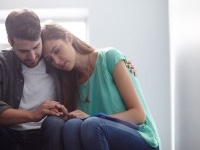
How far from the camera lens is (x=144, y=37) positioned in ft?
7.66

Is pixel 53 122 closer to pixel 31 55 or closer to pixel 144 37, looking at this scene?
pixel 31 55

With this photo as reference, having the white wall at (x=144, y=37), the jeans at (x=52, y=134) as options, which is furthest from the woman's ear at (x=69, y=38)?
the white wall at (x=144, y=37)

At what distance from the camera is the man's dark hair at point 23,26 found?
3.97 feet

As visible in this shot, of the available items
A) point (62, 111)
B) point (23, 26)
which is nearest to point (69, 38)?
point (23, 26)

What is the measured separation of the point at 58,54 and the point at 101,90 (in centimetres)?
22

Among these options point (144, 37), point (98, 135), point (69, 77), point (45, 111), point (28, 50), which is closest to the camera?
point (98, 135)

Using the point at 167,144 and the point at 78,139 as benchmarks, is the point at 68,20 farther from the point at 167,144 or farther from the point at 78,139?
the point at 78,139

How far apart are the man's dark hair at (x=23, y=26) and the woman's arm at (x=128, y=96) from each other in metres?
0.33

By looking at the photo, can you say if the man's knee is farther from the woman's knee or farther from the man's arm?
the man's arm

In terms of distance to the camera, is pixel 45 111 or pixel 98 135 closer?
pixel 98 135

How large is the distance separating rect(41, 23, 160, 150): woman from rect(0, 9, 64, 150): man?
0.05 m

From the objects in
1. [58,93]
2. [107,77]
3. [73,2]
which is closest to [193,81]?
[107,77]

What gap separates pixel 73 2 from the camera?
93.7 inches

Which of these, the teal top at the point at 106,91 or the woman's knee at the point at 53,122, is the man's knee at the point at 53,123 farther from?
the teal top at the point at 106,91
